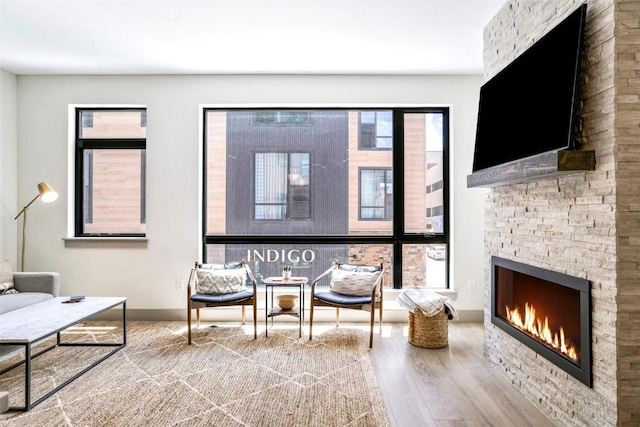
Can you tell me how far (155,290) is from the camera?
13.8 feet

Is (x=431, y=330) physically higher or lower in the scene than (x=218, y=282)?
lower

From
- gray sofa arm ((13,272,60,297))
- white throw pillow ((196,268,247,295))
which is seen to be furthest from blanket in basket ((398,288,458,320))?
gray sofa arm ((13,272,60,297))

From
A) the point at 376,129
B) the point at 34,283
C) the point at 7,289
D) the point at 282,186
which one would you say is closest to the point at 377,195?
the point at 376,129

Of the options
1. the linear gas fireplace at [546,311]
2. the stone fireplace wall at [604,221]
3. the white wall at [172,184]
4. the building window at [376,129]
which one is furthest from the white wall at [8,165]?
the stone fireplace wall at [604,221]

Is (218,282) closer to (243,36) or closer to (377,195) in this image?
(377,195)

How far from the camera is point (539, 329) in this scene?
2.40m

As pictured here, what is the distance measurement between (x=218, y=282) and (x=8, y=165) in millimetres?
2677

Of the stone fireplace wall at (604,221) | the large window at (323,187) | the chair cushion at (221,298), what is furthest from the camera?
the large window at (323,187)

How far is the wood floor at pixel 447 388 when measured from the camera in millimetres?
2205

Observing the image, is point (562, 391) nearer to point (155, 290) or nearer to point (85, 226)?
point (155, 290)

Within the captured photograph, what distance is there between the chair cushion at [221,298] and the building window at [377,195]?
160 cm

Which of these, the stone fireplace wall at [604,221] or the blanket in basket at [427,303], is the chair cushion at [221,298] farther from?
the stone fireplace wall at [604,221]

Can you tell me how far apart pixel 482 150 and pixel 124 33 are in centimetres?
315

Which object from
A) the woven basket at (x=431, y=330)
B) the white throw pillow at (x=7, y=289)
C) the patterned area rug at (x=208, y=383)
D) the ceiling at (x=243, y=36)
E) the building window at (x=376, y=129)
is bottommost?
the patterned area rug at (x=208, y=383)
